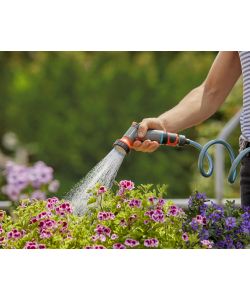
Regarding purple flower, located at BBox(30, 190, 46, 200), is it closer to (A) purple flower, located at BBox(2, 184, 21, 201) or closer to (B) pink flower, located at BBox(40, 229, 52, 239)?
(A) purple flower, located at BBox(2, 184, 21, 201)

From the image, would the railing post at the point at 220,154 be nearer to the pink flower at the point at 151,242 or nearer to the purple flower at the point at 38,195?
the purple flower at the point at 38,195

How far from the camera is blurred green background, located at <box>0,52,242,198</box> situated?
7.20 m

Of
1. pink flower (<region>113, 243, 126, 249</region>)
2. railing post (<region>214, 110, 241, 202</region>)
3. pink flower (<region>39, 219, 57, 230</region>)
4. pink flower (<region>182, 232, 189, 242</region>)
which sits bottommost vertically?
pink flower (<region>113, 243, 126, 249</region>)

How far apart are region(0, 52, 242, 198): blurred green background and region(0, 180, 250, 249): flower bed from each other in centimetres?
396

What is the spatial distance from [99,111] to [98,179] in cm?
396

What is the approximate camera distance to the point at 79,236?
3.05 m

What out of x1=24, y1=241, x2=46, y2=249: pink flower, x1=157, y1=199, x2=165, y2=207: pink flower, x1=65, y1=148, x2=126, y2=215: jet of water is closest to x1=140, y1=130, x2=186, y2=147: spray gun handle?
x1=65, y1=148, x2=126, y2=215: jet of water

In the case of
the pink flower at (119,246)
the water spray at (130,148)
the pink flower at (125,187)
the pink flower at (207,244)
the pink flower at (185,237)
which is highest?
the water spray at (130,148)

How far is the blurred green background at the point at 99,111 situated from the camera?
7195 mm

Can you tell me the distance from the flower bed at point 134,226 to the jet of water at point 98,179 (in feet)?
0.23

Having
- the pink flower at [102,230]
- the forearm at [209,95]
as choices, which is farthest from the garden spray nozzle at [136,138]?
the pink flower at [102,230]

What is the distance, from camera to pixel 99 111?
283 inches

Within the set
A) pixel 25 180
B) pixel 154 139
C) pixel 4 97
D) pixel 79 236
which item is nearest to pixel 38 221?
pixel 79 236

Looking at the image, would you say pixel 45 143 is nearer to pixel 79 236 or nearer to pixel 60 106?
pixel 60 106
